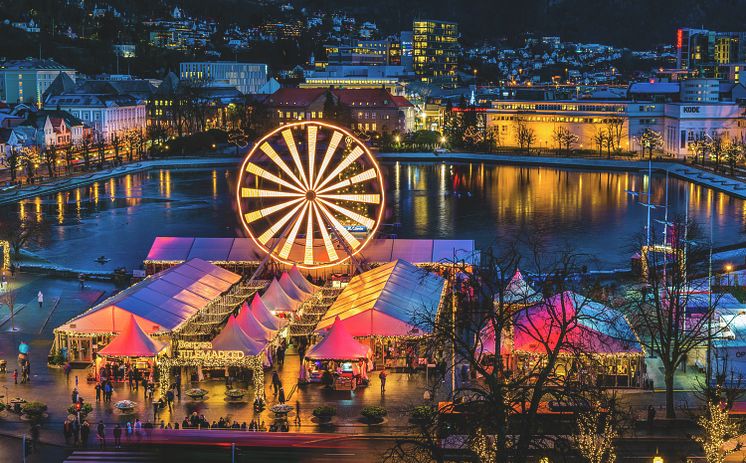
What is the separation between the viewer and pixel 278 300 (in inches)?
827

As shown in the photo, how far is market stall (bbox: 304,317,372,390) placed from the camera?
1748cm

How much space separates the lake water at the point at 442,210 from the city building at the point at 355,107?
15.0 m

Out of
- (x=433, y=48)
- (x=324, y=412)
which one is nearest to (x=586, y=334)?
(x=324, y=412)

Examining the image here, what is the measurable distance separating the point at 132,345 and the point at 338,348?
3.19m

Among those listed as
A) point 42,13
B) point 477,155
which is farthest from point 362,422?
point 42,13

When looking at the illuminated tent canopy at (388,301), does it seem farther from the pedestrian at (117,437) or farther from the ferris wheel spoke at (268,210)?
the pedestrian at (117,437)

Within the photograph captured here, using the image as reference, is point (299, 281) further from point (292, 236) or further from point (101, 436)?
point (101, 436)

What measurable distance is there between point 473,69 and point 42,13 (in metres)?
45.0

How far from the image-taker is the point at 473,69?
12300cm

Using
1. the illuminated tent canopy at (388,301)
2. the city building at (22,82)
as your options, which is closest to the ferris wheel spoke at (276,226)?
the illuminated tent canopy at (388,301)

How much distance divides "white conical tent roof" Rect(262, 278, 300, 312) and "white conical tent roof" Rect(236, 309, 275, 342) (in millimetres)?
2153

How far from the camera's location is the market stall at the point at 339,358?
17.5m

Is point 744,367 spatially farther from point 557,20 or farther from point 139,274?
point 557,20

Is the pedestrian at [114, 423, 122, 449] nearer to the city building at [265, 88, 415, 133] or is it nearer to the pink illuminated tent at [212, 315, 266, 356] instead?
the pink illuminated tent at [212, 315, 266, 356]
